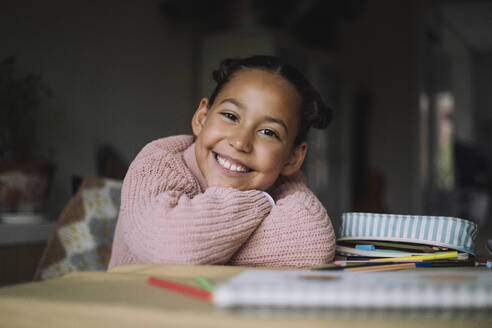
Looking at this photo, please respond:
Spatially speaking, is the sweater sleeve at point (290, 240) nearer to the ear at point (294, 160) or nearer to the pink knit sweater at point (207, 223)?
the pink knit sweater at point (207, 223)

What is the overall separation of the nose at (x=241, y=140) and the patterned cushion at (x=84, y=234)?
0.57 metres

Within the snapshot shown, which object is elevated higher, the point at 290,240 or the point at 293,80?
the point at 293,80

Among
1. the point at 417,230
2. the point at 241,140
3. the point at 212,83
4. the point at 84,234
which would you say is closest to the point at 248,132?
the point at 241,140

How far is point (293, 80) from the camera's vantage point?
2.71 ft

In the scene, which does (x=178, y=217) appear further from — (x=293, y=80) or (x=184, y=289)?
(x=293, y=80)

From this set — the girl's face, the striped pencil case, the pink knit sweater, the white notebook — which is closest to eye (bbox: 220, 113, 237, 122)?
the girl's face

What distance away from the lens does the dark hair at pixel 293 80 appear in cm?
83

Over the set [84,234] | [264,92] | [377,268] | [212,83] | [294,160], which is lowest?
[84,234]

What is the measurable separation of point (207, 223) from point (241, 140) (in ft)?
0.63

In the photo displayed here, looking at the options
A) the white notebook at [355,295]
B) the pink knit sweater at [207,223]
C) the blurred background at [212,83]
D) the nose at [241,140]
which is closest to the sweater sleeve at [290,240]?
the pink knit sweater at [207,223]

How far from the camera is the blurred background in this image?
6.42 feet

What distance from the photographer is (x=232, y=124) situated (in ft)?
2.56

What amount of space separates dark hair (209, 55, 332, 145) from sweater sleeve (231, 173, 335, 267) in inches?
8.3

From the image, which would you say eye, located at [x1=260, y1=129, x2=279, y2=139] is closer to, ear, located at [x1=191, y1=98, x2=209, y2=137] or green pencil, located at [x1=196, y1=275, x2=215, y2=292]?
ear, located at [x1=191, y1=98, x2=209, y2=137]
